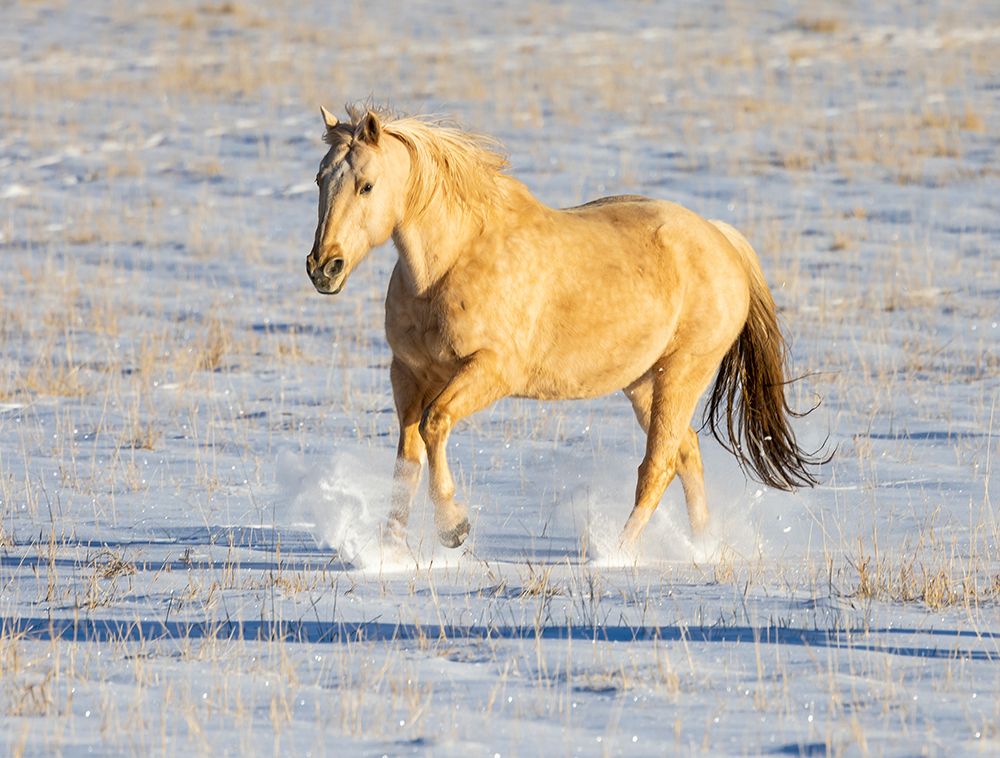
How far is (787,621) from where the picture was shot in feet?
14.8

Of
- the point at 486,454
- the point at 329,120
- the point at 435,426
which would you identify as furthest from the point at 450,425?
the point at 486,454

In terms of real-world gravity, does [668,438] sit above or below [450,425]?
below

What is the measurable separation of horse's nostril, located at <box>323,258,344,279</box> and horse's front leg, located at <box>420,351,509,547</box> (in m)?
0.62

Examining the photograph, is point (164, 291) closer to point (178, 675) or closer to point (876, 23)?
point (178, 675)

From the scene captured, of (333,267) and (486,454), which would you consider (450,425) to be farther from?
(486,454)

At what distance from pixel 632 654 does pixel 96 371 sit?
623 centimetres

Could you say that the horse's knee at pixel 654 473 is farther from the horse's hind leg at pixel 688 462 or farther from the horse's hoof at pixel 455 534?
the horse's hoof at pixel 455 534

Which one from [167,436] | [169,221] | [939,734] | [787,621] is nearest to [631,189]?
[169,221]

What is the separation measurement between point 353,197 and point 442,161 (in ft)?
1.83

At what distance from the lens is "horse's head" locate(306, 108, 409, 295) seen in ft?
16.8

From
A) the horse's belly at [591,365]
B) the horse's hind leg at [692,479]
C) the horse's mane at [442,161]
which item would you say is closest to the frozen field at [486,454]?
the horse's hind leg at [692,479]

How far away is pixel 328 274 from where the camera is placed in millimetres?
5086

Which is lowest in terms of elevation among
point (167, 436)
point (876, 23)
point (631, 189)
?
point (167, 436)

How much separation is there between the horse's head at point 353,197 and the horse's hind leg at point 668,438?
1534 millimetres
